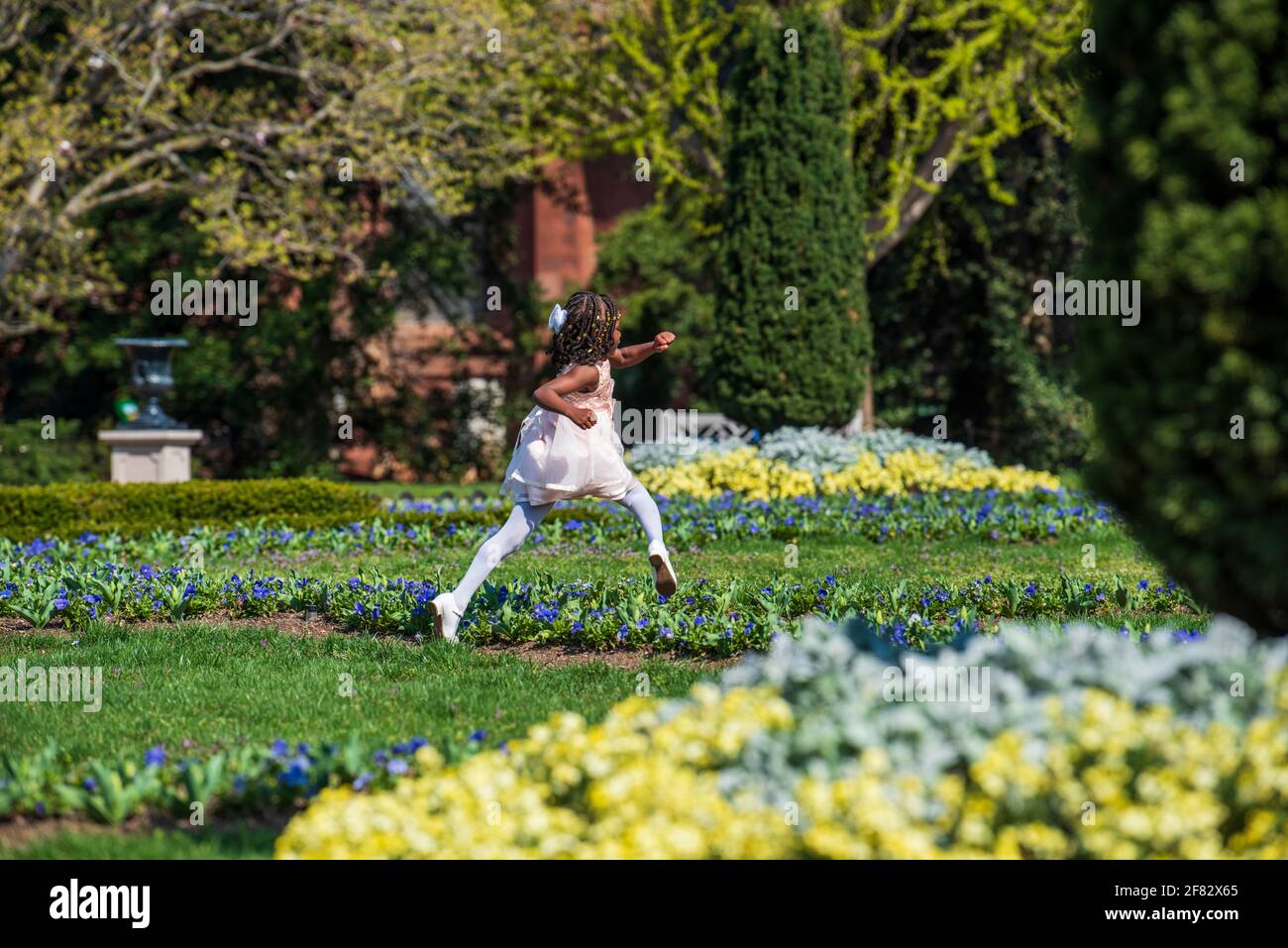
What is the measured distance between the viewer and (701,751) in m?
3.64

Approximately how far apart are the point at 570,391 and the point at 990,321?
44.2 ft

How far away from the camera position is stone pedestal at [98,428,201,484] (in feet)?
50.5

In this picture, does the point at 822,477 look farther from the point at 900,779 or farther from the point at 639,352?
the point at 900,779

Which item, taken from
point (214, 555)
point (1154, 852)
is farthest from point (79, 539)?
point (1154, 852)

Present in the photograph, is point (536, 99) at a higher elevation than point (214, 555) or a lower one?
higher

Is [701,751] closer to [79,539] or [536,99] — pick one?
[79,539]

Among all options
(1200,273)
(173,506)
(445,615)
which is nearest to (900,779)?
(1200,273)

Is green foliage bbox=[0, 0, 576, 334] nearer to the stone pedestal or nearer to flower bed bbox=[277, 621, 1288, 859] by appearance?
the stone pedestal

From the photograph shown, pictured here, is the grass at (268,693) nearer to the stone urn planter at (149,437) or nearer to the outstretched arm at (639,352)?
the outstretched arm at (639,352)

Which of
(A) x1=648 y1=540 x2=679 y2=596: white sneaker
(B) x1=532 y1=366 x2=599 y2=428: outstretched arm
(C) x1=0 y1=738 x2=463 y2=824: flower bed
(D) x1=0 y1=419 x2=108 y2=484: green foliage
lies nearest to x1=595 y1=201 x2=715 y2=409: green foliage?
(D) x1=0 y1=419 x2=108 y2=484: green foliage

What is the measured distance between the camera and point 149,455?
1552cm

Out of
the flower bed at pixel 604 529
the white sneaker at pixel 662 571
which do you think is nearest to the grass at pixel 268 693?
the white sneaker at pixel 662 571

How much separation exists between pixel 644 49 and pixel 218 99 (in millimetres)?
5397

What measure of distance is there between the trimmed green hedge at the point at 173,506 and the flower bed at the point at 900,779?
27.5 ft
